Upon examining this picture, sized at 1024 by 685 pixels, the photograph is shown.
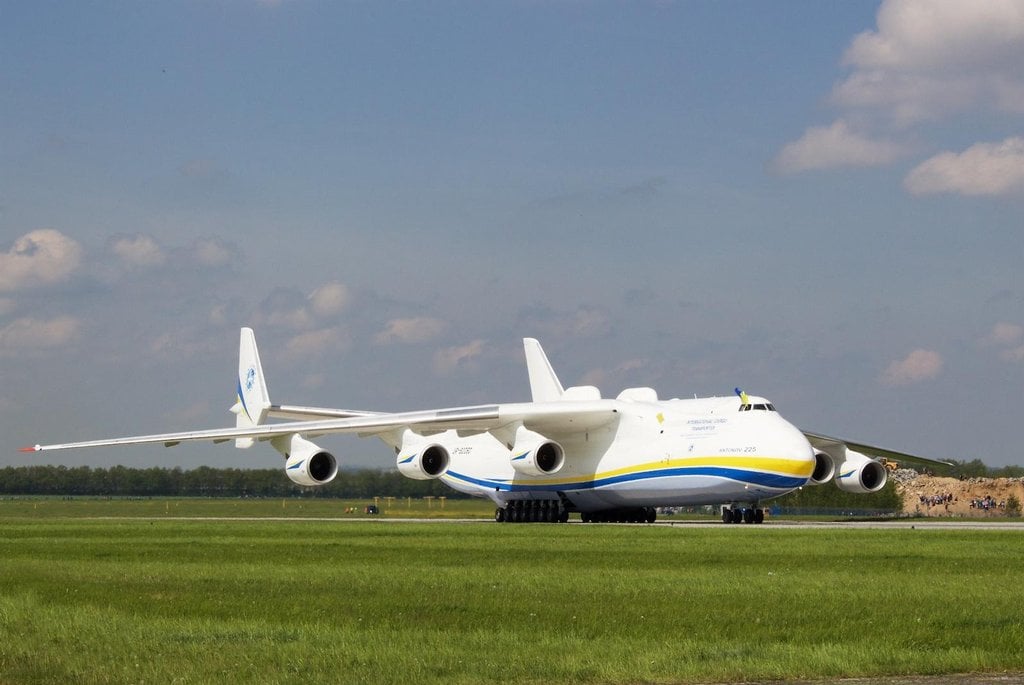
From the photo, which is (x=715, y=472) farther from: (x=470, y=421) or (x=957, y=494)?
(x=957, y=494)

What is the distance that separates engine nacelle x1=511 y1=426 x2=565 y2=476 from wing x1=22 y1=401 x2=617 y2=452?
57 centimetres

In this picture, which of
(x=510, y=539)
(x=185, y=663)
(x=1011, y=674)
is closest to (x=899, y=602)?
(x=1011, y=674)

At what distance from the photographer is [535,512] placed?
4322 centimetres

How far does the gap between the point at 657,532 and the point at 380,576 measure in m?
14.3

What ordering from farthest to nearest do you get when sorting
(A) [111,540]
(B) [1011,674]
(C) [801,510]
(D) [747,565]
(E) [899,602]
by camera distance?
(C) [801,510], (A) [111,540], (D) [747,565], (E) [899,602], (B) [1011,674]

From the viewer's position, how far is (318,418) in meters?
46.7

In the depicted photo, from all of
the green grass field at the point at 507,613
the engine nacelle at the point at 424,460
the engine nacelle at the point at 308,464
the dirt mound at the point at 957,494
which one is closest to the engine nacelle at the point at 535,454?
the engine nacelle at the point at 424,460

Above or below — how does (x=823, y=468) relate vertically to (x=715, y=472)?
above

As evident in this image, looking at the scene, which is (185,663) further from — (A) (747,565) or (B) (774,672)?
(A) (747,565)

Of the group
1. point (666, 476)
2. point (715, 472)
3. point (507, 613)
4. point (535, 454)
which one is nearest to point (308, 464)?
point (535, 454)

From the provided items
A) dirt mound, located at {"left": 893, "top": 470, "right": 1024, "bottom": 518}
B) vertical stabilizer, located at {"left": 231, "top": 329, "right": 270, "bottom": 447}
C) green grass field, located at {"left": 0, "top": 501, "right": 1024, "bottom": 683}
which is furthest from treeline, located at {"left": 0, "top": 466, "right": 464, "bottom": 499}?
green grass field, located at {"left": 0, "top": 501, "right": 1024, "bottom": 683}

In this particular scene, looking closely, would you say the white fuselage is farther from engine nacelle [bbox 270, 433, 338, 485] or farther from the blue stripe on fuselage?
engine nacelle [bbox 270, 433, 338, 485]

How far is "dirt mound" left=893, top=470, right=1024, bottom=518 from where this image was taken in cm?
6350

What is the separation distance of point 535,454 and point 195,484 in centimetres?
4143
